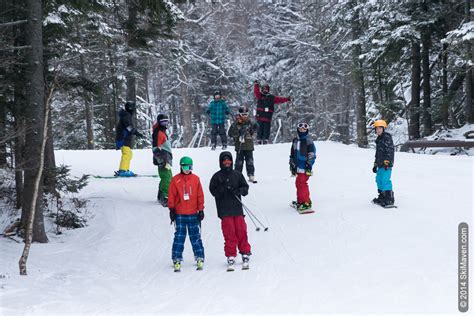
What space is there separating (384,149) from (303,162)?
5.40 ft

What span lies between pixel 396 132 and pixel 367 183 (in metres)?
15.2

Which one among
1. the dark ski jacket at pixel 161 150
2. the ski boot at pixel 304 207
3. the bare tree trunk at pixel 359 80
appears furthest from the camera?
the bare tree trunk at pixel 359 80

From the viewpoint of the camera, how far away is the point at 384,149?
1031cm

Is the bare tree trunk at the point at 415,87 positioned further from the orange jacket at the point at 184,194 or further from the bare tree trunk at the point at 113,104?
the orange jacket at the point at 184,194

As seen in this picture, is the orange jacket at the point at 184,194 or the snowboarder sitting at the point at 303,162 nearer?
the orange jacket at the point at 184,194

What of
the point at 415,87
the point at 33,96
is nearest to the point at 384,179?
the point at 33,96

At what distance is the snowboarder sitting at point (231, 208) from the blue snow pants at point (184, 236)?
39 centimetres

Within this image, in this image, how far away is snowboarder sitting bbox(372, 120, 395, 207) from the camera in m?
10.3

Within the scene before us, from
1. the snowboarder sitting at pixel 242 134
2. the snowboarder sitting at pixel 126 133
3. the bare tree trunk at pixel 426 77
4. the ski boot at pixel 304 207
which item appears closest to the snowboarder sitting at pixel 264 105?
the snowboarder sitting at pixel 242 134

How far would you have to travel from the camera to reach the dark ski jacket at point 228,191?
25.6 ft

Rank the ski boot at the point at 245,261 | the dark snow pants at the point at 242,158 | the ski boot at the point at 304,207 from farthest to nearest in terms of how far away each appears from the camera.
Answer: the dark snow pants at the point at 242,158 → the ski boot at the point at 304,207 → the ski boot at the point at 245,261

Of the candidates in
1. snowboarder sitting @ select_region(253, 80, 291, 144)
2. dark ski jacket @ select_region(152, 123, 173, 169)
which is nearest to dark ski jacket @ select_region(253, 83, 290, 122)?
snowboarder sitting @ select_region(253, 80, 291, 144)

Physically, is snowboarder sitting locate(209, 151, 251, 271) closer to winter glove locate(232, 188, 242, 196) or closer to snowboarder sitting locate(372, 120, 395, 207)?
winter glove locate(232, 188, 242, 196)

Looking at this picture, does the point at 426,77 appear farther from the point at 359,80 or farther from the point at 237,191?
the point at 237,191
